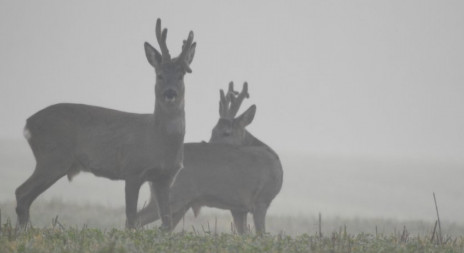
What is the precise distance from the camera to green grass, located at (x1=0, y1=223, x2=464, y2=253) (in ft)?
22.9

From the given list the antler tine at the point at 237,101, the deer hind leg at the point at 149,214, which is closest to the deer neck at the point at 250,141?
the antler tine at the point at 237,101

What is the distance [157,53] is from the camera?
10734 millimetres

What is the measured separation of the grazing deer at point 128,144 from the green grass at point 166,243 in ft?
7.00

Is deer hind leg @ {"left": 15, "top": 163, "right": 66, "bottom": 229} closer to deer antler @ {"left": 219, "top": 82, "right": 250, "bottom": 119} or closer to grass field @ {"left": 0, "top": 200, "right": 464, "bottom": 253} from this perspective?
grass field @ {"left": 0, "top": 200, "right": 464, "bottom": 253}

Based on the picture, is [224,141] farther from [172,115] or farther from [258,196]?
[172,115]

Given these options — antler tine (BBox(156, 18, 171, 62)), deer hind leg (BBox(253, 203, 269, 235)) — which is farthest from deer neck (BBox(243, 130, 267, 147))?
antler tine (BBox(156, 18, 171, 62))

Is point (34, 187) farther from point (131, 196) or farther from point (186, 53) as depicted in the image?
point (186, 53)

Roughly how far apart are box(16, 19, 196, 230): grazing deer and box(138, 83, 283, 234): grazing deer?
2098 mm

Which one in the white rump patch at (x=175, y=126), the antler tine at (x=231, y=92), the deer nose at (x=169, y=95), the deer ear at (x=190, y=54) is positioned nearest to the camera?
the deer nose at (x=169, y=95)

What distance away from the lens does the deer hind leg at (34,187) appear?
34.3 feet

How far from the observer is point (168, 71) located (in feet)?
34.1

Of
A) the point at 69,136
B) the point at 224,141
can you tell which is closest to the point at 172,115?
the point at 69,136

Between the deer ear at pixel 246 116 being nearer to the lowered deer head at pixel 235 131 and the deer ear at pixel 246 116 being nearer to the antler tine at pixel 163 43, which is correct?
the lowered deer head at pixel 235 131

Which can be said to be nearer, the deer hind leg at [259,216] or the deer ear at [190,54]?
the deer ear at [190,54]
